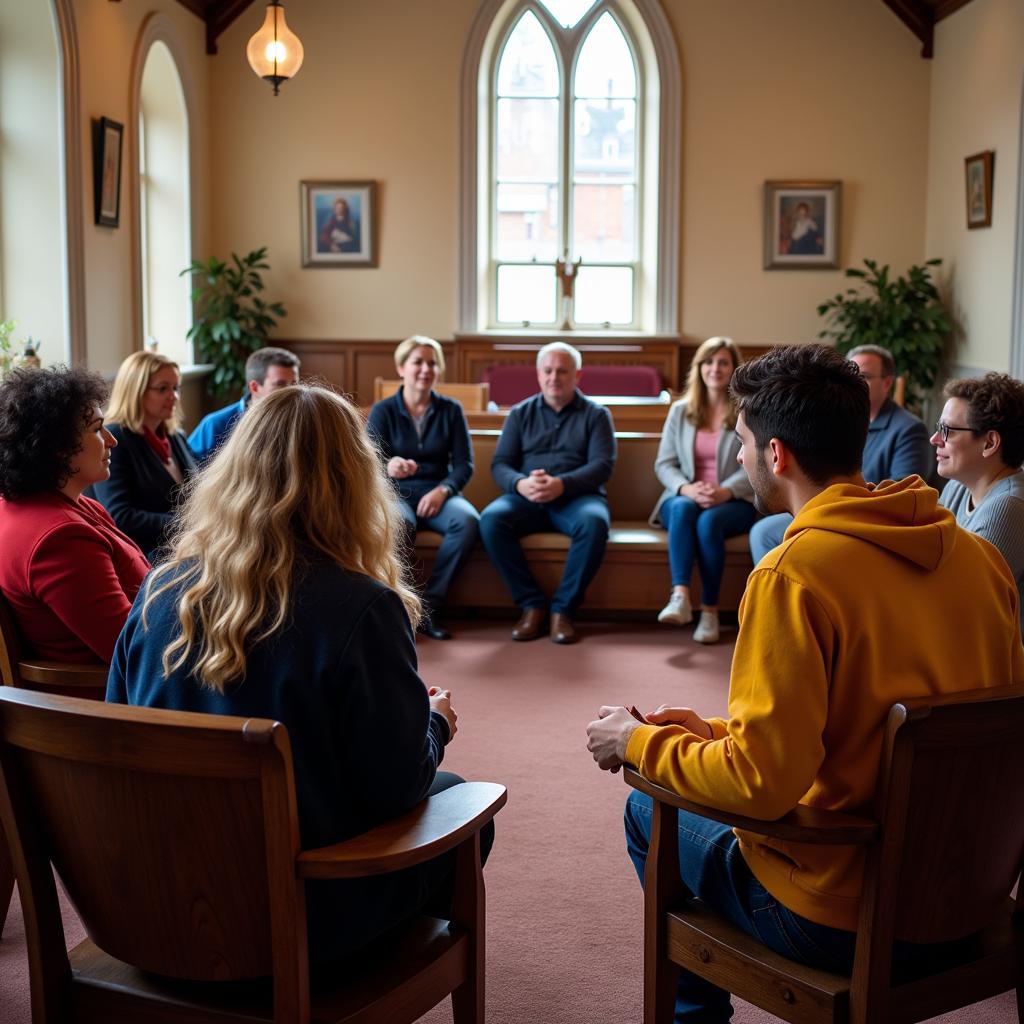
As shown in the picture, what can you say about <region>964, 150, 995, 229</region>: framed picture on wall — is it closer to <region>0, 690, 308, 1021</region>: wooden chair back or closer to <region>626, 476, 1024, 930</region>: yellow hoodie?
<region>626, 476, 1024, 930</region>: yellow hoodie

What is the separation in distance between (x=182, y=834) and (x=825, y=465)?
3.23ft

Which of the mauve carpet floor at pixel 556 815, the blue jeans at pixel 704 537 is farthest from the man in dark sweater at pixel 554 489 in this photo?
the blue jeans at pixel 704 537

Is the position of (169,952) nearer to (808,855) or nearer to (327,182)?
(808,855)

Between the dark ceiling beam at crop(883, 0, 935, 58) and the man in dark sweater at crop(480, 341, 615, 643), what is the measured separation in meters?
5.22

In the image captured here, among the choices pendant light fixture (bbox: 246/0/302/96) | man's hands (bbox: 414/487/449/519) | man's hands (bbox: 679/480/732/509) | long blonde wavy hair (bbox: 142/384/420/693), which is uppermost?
pendant light fixture (bbox: 246/0/302/96)

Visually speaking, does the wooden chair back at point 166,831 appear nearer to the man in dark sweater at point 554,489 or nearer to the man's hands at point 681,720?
the man's hands at point 681,720

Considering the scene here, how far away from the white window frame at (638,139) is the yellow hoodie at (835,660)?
799 centimetres

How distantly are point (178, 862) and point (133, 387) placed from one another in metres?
2.88

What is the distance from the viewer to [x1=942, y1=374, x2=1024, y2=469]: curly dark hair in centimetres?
290

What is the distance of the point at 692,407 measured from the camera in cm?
558

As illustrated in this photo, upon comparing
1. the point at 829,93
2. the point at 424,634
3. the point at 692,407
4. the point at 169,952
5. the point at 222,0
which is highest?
the point at 222,0

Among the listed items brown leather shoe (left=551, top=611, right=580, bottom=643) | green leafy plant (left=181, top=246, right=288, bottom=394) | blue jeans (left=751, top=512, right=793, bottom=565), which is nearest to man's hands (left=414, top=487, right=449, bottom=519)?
brown leather shoe (left=551, top=611, right=580, bottom=643)

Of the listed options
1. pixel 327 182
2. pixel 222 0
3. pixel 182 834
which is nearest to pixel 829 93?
pixel 327 182

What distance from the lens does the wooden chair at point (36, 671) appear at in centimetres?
231
